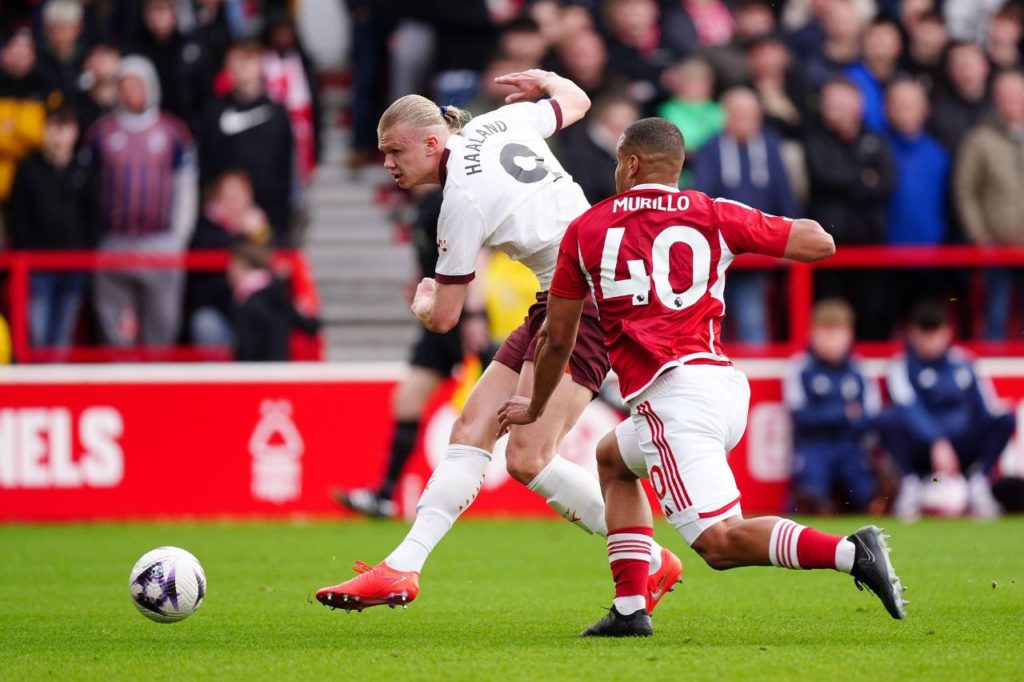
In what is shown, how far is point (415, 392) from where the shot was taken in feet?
41.1

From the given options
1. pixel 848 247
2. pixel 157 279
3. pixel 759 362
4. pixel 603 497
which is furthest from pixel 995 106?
pixel 603 497

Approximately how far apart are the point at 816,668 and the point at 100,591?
4.20 m

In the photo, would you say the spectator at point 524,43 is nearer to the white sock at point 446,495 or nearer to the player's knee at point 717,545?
the white sock at point 446,495

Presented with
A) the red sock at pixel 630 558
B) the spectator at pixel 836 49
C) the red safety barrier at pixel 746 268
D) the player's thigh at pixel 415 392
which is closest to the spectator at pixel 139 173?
the red safety barrier at pixel 746 268

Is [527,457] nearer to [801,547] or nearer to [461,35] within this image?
[801,547]

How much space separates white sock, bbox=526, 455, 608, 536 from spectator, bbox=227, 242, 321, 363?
6.43m

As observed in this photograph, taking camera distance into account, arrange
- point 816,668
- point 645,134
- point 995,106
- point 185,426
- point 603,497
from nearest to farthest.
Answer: point 816,668, point 645,134, point 603,497, point 185,426, point 995,106

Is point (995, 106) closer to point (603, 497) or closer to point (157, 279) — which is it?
point (157, 279)

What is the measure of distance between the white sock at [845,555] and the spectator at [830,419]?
676 centimetres

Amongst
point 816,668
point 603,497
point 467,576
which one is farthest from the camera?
point 467,576

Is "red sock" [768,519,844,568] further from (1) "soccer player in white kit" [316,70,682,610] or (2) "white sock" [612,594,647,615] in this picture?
(1) "soccer player in white kit" [316,70,682,610]

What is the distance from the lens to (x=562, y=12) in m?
15.3

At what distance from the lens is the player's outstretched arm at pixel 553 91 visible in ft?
25.2

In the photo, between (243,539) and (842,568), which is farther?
(243,539)
